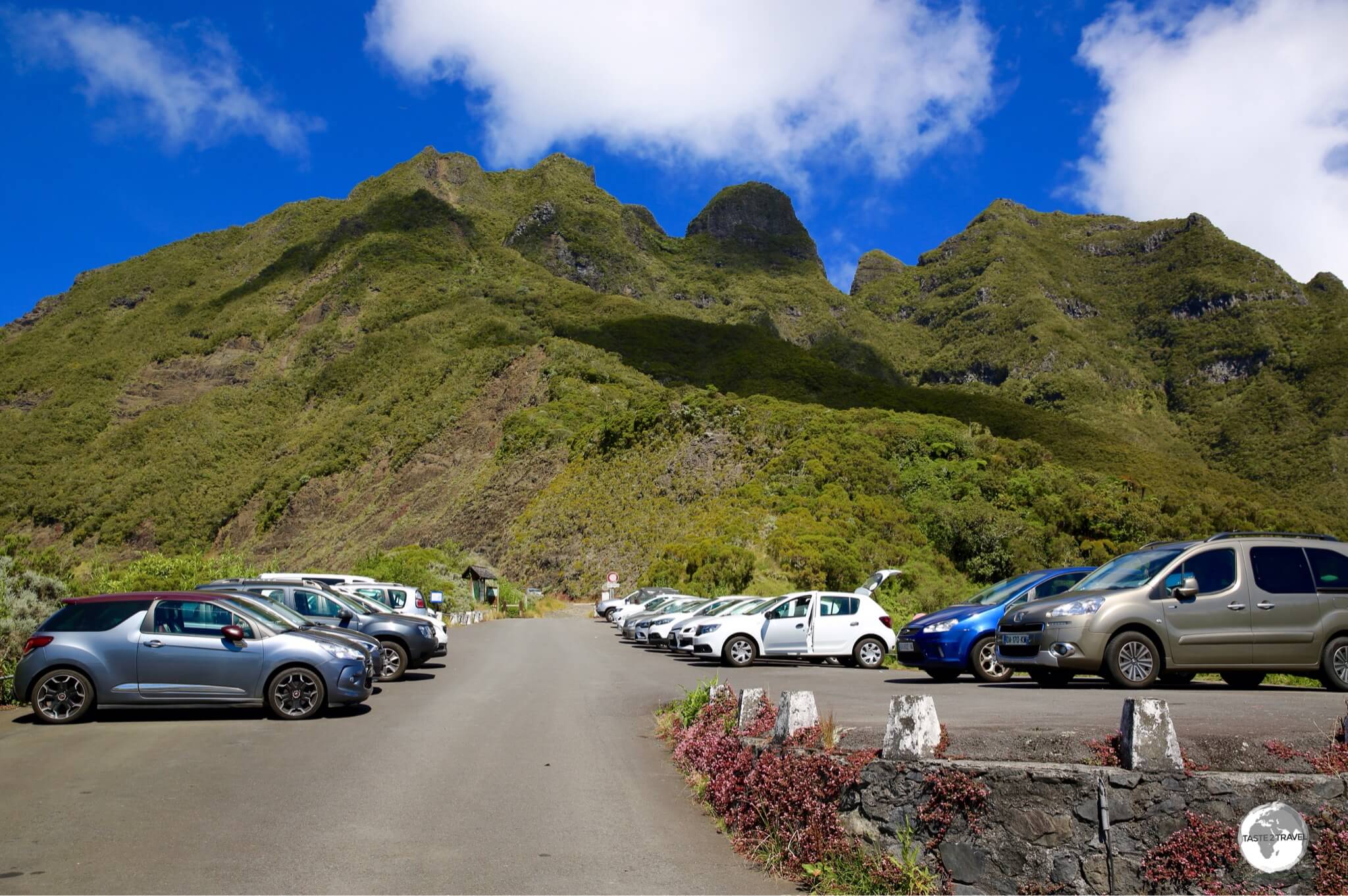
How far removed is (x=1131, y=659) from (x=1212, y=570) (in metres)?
1.40

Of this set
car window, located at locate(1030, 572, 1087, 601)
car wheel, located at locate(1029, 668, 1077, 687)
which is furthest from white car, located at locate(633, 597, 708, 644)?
car wheel, located at locate(1029, 668, 1077, 687)

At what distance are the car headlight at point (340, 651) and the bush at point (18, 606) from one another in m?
3.88

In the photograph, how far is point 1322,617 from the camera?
10.2 metres

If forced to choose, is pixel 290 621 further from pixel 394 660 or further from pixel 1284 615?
pixel 1284 615

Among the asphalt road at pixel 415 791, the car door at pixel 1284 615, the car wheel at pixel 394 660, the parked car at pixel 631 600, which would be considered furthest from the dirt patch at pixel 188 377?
the car door at pixel 1284 615

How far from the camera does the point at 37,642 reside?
10.7m

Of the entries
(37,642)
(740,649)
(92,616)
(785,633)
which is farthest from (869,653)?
(37,642)

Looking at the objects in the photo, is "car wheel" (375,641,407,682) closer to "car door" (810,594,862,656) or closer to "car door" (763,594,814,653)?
"car door" (763,594,814,653)

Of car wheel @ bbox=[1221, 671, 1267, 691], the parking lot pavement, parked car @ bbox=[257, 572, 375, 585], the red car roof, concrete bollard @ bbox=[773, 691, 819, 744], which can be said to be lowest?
the parking lot pavement

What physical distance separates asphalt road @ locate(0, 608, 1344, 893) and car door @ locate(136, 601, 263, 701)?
0.44 m

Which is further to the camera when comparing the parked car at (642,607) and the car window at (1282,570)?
the parked car at (642,607)

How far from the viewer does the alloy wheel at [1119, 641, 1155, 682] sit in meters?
10.3

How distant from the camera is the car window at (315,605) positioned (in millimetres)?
15703

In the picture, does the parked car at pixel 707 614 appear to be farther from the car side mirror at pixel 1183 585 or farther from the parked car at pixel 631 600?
the parked car at pixel 631 600
